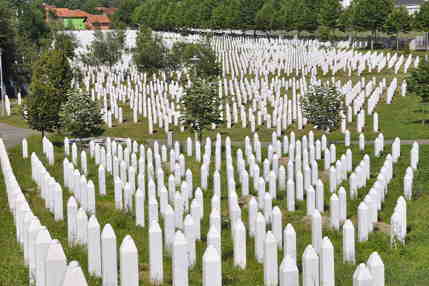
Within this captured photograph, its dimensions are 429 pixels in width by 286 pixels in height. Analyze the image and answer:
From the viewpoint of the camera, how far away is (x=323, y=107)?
29812 mm

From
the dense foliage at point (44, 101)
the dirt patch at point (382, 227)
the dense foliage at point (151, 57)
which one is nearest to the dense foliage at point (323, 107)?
the dense foliage at point (44, 101)

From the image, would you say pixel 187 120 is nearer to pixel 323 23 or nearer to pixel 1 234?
pixel 1 234

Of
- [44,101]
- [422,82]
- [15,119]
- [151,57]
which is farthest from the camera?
[151,57]

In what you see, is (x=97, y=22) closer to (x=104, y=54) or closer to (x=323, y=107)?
(x=104, y=54)

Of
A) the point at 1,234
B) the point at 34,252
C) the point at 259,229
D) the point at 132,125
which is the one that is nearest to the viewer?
the point at 34,252

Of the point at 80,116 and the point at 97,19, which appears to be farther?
the point at 97,19

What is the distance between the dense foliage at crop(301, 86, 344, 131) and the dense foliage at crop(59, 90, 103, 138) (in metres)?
8.40

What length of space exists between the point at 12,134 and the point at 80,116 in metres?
7.12

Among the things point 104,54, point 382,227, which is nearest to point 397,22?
point 104,54

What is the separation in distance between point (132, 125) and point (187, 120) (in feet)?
27.9

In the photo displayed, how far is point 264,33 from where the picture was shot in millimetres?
103375

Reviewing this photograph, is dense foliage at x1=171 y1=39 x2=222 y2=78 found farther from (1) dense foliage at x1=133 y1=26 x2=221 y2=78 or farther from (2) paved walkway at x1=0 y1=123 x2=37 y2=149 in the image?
(2) paved walkway at x1=0 y1=123 x2=37 y2=149

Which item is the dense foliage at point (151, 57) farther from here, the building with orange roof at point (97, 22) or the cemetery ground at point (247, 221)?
the building with orange roof at point (97, 22)

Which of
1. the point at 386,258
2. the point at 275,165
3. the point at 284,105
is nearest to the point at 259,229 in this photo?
the point at 386,258
